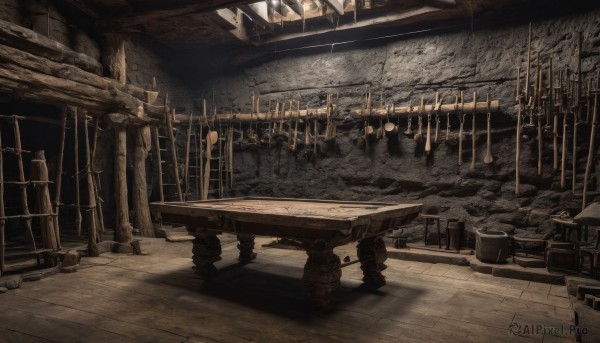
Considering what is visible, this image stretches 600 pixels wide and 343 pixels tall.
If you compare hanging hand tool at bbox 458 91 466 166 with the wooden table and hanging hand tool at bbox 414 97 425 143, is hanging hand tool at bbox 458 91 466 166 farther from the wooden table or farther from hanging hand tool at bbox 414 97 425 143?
the wooden table

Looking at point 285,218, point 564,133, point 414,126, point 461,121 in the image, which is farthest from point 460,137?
point 285,218

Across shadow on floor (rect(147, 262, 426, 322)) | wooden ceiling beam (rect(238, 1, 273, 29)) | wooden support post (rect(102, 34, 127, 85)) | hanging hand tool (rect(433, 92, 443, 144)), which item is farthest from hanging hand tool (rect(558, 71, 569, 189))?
wooden support post (rect(102, 34, 127, 85))

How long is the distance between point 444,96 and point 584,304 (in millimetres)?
3923

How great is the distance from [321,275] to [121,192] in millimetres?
4123

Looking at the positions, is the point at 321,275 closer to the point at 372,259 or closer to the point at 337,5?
the point at 372,259

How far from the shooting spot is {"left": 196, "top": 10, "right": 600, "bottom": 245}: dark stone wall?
5.86 metres

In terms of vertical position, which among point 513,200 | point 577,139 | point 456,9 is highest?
point 456,9

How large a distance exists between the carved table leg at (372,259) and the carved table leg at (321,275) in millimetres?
733

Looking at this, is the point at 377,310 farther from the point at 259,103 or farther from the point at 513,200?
the point at 259,103

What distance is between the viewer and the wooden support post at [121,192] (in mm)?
6137

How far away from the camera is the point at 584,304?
372 centimetres

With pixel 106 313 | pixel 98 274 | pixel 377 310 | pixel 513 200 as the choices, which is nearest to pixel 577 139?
pixel 513 200

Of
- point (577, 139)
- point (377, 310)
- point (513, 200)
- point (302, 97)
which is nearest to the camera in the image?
point (377, 310)

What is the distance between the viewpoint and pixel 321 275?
359 centimetres
